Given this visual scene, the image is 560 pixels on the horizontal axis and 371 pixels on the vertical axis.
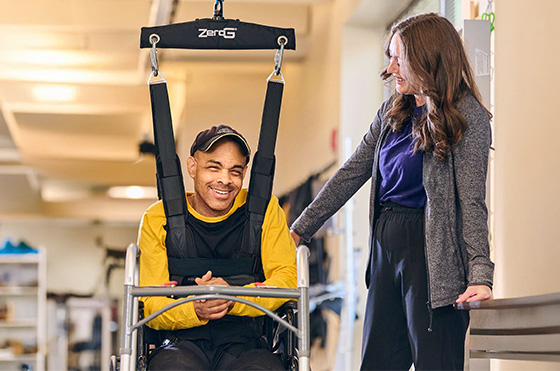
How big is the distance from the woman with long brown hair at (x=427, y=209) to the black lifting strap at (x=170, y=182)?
20.7 inches

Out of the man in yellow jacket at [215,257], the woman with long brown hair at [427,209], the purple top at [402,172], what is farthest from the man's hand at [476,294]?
the man in yellow jacket at [215,257]

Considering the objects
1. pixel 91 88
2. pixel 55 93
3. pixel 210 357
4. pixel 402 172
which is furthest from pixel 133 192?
pixel 402 172

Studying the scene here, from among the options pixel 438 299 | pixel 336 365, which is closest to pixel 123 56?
pixel 336 365

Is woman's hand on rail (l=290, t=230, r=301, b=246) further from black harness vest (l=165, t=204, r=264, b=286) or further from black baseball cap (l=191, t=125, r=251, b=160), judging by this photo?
black baseball cap (l=191, t=125, r=251, b=160)

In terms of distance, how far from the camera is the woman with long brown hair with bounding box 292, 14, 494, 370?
2.00 metres

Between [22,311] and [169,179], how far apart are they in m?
7.36

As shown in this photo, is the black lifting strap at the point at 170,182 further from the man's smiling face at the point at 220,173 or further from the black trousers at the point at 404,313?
the black trousers at the point at 404,313

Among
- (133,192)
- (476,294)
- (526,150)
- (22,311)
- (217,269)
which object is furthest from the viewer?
(133,192)

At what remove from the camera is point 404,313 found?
212 centimetres

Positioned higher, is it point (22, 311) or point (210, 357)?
point (210, 357)

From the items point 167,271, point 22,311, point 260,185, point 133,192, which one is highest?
point 133,192

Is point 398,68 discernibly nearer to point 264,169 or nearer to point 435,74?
point 435,74

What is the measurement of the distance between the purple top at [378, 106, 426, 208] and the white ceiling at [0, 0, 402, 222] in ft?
9.03

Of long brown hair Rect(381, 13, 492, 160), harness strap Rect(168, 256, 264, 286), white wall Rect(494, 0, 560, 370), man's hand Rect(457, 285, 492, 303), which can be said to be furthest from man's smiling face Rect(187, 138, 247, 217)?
white wall Rect(494, 0, 560, 370)
